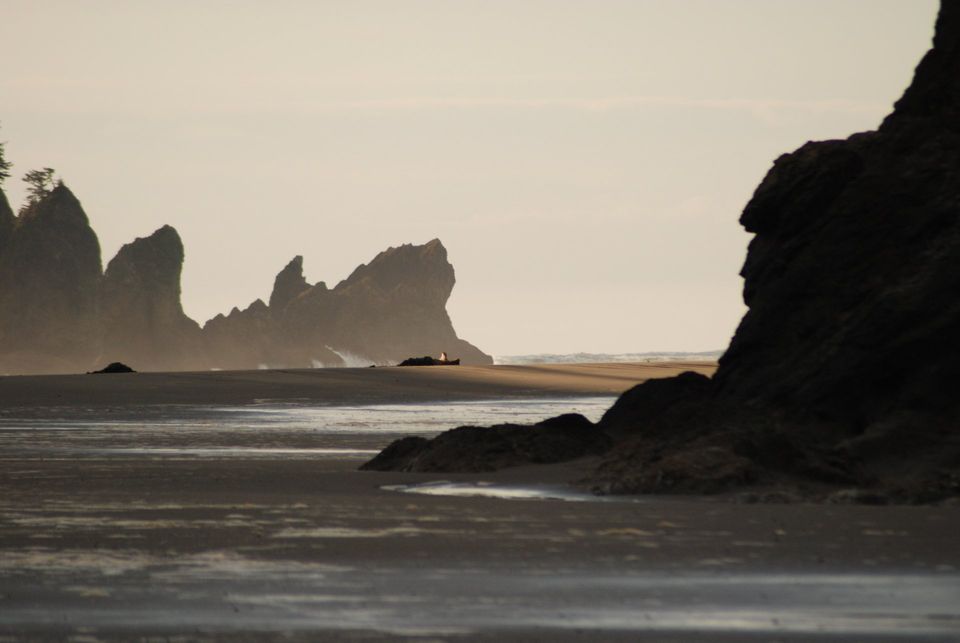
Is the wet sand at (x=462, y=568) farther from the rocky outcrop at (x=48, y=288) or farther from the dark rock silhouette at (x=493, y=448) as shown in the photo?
the rocky outcrop at (x=48, y=288)

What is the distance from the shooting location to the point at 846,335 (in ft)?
55.7

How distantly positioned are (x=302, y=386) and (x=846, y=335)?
1439 inches

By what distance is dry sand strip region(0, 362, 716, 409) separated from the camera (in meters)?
42.8

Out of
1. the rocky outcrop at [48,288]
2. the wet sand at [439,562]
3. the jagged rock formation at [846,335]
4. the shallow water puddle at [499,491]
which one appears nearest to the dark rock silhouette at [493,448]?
the jagged rock formation at [846,335]

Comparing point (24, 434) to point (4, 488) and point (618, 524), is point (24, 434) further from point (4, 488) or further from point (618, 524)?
point (618, 524)

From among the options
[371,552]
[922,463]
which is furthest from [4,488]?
[922,463]

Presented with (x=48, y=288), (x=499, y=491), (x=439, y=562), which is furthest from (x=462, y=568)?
(x=48, y=288)

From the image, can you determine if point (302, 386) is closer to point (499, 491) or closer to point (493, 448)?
point (493, 448)

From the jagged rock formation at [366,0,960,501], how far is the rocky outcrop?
533 feet

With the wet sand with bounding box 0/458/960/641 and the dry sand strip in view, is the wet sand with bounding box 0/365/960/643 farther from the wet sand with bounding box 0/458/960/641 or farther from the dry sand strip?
the dry sand strip

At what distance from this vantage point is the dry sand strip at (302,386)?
42781mm

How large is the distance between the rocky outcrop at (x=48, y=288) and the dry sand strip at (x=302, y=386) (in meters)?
119

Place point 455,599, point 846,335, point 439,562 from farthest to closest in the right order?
point 846,335, point 439,562, point 455,599

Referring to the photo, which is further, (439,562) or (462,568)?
(439,562)
